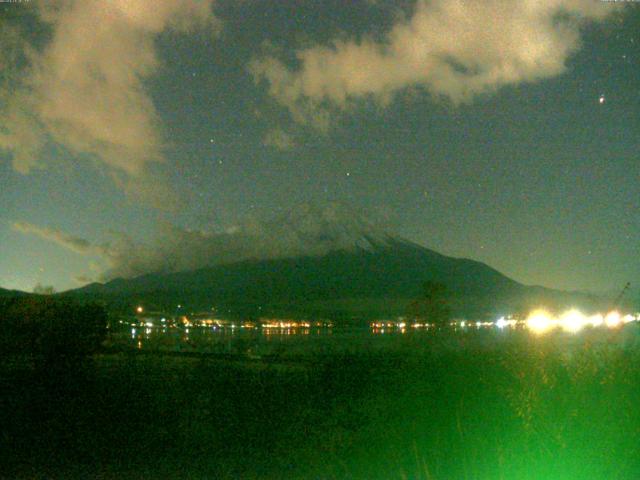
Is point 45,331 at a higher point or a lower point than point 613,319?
higher

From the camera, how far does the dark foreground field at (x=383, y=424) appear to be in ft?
33.6

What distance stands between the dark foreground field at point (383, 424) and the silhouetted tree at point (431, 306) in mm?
5635

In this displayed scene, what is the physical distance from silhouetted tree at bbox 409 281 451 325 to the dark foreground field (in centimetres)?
564

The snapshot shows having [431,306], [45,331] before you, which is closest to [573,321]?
[431,306]

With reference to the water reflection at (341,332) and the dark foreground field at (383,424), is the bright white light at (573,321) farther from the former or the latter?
the dark foreground field at (383,424)

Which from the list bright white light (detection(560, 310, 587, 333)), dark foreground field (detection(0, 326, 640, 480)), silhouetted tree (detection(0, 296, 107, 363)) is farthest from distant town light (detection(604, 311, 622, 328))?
silhouetted tree (detection(0, 296, 107, 363))

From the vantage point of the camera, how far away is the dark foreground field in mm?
10234

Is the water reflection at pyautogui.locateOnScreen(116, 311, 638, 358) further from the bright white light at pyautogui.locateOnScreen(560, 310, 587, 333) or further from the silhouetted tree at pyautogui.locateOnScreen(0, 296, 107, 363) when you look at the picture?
the silhouetted tree at pyautogui.locateOnScreen(0, 296, 107, 363)

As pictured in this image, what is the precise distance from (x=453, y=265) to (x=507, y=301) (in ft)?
14.5

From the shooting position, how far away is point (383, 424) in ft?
40.8

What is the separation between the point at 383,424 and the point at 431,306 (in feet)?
34.7

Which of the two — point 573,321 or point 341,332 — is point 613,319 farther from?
point 341,332

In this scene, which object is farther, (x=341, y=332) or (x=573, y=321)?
(x=341, y=332)

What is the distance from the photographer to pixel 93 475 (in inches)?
407
